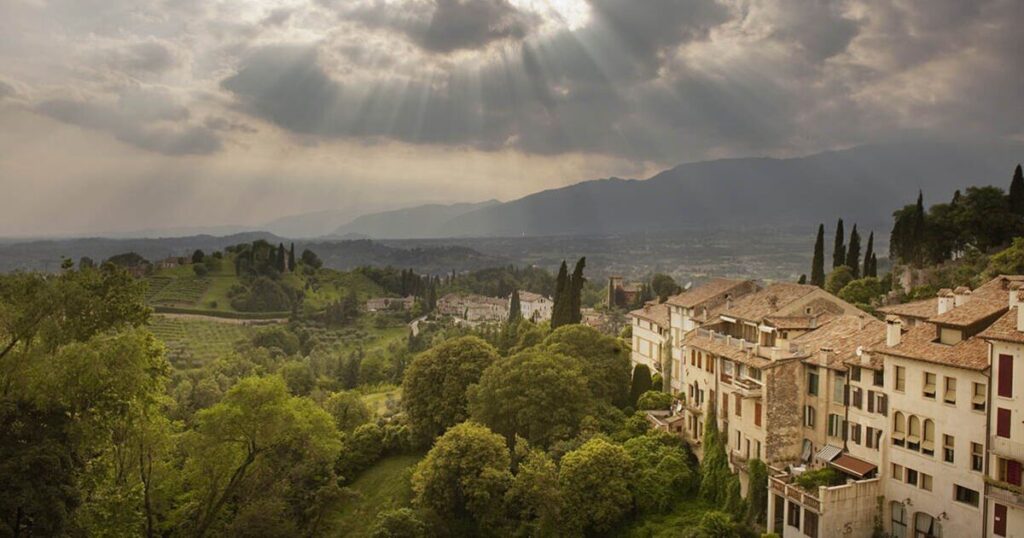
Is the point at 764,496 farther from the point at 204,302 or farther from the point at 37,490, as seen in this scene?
the point at 204,302

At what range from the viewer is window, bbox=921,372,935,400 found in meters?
29.2

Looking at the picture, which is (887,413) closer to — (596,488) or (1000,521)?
(1000,521)

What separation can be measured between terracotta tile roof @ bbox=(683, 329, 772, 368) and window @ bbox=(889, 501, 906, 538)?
8411 mm

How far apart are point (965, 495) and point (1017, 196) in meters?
52.8

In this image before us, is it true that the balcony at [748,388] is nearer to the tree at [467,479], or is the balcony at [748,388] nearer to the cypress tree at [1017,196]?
the tree at [467,479]

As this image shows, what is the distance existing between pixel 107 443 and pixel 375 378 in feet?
262

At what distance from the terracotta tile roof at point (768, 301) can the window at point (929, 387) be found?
12.8 meters

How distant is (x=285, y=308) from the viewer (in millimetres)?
169500

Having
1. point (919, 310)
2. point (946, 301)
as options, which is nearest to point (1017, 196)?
point (919, 310)

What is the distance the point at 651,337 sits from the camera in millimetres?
61000

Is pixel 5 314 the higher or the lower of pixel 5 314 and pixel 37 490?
the higher

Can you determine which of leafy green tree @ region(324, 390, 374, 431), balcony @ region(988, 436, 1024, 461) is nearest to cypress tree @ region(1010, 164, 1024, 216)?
balcony @ region(988, 436, 1024, 461)

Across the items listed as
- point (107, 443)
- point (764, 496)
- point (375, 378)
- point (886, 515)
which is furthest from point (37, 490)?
point (375, 378)

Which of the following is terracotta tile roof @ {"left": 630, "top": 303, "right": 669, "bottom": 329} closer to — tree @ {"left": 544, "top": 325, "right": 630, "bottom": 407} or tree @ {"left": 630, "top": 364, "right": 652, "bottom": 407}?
tree @ {"left": 544, "top": 325, "right": 630, "bottom": 407}
